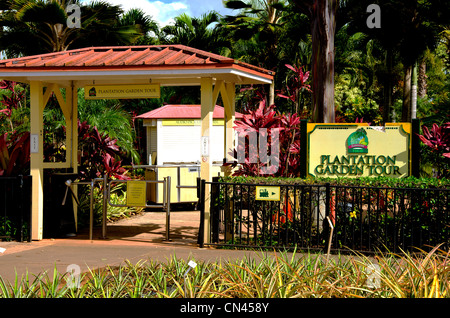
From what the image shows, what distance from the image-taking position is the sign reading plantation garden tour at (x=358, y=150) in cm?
849

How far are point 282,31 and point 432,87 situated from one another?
20.6 metres

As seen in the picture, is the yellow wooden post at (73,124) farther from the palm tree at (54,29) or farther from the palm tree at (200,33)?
the palm tree at (200,33)

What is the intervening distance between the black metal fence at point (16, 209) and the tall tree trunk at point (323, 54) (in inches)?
202

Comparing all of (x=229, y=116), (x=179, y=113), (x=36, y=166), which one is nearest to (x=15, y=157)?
(x=36, y=166)

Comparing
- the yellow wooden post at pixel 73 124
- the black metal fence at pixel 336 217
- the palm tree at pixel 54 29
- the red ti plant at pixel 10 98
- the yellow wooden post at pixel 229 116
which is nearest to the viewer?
the black metal fence at pixel 336 217

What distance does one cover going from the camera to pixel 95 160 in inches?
461

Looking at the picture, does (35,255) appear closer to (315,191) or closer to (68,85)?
(68,85)

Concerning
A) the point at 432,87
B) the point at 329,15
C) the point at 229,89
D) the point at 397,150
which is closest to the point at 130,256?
the point at 229,89

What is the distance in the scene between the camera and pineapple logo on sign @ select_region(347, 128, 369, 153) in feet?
28.1

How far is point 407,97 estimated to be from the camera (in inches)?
993

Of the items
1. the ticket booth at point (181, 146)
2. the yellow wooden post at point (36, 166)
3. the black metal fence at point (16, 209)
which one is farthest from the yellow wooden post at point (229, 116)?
the ticket booth at point (181, 146)

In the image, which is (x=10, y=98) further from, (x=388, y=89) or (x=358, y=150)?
(x=388, y=89)

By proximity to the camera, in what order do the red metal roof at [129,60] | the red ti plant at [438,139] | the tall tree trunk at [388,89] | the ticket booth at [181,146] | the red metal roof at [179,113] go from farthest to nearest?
the tall tree trunk at [388,89]
the red metal roof at [179,113]
the ticket booth at [181,146]
the red ti plant at [438,139]
the red metal roof at [129,60]
